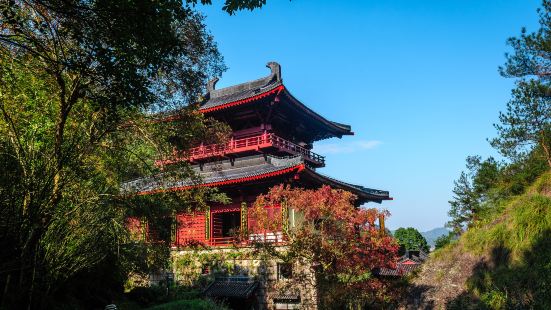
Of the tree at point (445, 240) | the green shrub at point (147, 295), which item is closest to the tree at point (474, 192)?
the tree at point (445, 240)

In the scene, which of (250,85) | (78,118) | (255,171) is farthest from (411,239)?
(78,118)

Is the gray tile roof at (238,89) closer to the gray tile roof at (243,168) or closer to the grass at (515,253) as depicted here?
the gray tile roof at (243,168)

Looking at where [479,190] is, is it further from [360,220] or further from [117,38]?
[117,38]

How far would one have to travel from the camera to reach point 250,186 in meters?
19.8

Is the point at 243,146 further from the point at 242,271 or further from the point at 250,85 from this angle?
the point at 242,271

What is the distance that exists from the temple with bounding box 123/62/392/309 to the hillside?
5.11m

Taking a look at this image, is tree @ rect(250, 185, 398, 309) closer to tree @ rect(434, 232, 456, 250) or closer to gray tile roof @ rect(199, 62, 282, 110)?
gray tile roof @ rect(199, 62, 282, 110)

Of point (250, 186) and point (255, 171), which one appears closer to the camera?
point (255, 171)

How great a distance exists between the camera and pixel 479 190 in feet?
93.0

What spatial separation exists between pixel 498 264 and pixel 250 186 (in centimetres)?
1071

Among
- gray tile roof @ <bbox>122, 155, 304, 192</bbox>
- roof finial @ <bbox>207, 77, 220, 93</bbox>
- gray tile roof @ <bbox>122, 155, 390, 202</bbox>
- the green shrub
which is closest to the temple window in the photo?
gray tile roof @ <bbox>122, 155, 390, 202</bbox>

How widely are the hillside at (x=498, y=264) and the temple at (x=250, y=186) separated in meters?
5.11

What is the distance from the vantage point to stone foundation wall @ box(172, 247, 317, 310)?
16844mm

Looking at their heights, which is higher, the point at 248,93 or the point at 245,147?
the point at 248,93
